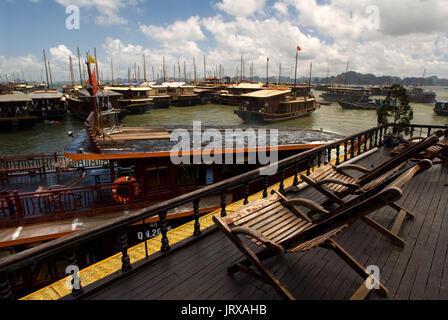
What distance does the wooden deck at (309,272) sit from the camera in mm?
2730

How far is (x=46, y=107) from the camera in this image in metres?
40.9

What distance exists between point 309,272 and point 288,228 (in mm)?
560

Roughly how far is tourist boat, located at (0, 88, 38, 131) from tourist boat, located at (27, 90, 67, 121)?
4093 millimetres

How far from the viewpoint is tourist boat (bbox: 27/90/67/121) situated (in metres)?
40.2

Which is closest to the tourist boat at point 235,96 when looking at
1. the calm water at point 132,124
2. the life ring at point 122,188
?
the calm water at point 132,124

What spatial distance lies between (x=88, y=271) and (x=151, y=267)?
1302 mm

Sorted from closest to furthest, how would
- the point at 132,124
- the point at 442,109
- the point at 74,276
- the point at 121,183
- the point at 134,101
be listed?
the point at 74,276
the point at 121,183
the point at 132,124
the point at 442,109
the point at 134,101

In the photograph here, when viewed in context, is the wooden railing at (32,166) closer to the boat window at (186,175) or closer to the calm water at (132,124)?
the boat window at (186,175)

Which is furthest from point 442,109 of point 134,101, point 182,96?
point 134,101

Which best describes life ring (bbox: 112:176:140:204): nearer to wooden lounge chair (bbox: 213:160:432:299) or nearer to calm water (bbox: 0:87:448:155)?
wooden lounge chair (bbox: 213:160:432:299)

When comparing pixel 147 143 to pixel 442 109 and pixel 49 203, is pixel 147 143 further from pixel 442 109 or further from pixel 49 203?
pixel 442 109

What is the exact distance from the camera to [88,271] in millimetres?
3834

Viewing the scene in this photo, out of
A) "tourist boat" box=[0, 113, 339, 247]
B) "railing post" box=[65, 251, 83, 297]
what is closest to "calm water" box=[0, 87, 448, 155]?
"tourist boat" box=[0, 113, 339, 247]
